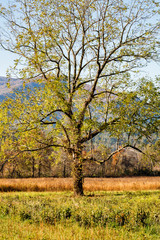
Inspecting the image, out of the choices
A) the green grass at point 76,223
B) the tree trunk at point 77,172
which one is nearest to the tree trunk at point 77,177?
the tree trunk at point 77,172

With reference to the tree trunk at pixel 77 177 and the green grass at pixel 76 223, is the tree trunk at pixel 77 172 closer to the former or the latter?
the tree trunk at pixel 77 177

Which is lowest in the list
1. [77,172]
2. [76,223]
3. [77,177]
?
[76,223]

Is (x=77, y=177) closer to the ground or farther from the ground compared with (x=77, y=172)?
closer to the ground

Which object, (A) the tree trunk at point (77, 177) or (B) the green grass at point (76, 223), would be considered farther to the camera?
(A) the tree trunk at point (77, 177)

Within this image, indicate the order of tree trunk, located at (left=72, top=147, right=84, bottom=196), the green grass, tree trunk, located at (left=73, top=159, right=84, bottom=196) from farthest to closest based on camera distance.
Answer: tree trunk, located at (left=73, top=159, right=84, bottom=196) → tree trunk, located at (left=72, top=147, right=84, bottom=196) → the green grass

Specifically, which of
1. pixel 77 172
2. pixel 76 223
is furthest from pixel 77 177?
pixel 76 223

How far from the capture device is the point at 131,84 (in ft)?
67.1

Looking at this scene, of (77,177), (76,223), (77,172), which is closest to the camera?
(76,223)

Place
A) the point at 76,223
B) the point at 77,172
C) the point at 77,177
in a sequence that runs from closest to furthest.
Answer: the point at 76,223, the point at 77,172, the point at 77,177

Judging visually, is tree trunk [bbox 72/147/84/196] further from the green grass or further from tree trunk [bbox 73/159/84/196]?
the green grass

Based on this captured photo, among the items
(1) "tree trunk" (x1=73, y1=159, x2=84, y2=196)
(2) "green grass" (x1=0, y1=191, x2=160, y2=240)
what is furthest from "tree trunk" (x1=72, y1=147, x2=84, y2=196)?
(2) "green grass" (x1=0, y1=191, x2=160, y2=240)

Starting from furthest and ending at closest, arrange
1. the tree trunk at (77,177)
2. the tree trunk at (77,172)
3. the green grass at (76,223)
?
the tree trunk at (77,177)
the tree trunk at (77,172)
the green grass at (76,223)

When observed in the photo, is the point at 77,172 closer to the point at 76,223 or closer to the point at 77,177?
the point at 77,177

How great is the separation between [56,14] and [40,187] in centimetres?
1525
